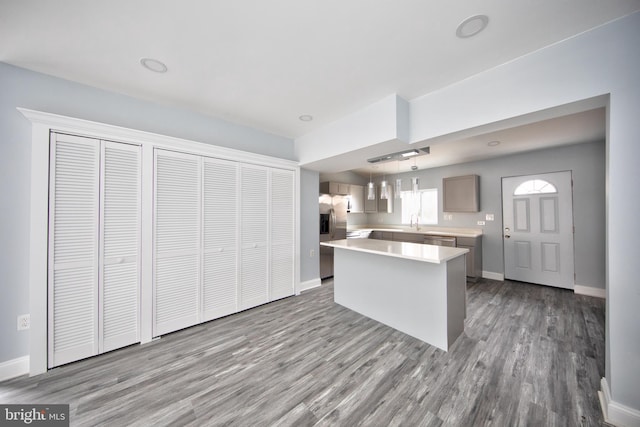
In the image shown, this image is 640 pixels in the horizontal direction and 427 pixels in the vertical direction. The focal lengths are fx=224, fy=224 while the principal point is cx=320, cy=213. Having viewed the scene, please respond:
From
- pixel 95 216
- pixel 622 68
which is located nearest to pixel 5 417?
pixel 95 216

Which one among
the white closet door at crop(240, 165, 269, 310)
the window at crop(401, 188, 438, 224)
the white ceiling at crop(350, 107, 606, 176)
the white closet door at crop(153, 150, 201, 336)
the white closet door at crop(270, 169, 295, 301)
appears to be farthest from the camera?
the window at crop(401, 188, 438, 224)

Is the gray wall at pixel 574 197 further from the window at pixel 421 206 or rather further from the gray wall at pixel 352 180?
the gray wall at pixel 352 180

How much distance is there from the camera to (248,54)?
1935 millimetres

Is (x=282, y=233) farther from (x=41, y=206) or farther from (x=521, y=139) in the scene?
(x=521, y=139)

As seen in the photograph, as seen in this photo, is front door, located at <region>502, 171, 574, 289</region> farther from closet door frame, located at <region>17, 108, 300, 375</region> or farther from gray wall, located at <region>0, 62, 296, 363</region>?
gray wall, located at <region>0, 62, 296, 363</region>

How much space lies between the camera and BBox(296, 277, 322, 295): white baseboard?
402cm

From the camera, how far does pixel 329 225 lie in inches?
189

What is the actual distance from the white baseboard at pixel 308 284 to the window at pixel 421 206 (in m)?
3.17

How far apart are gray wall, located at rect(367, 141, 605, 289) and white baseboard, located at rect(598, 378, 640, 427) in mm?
3428

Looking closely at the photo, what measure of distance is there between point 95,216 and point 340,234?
12.8ft

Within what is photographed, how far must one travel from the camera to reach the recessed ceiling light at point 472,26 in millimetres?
1562

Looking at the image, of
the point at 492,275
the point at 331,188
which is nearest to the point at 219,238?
the point at 331,188

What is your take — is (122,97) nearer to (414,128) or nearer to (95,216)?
(95,216)

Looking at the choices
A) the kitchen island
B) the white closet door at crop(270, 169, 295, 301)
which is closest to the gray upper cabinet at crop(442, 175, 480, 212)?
the kitchen island
